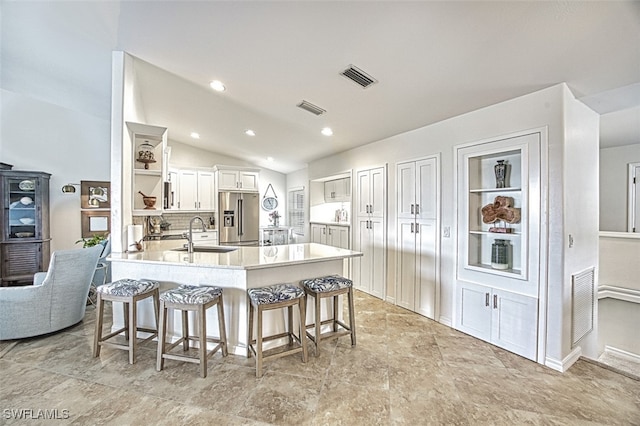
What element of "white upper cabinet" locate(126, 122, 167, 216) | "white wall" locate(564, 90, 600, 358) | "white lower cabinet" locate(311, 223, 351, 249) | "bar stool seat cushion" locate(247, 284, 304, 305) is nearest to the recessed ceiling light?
"white upper cabinet" locate(126, 122, 167, 216)

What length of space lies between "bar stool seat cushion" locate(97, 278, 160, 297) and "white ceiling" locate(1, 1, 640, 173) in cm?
219

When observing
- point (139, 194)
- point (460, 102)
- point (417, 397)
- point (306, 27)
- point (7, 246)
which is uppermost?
point (306, 27)

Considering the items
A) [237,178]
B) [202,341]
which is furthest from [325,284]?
[237,178]

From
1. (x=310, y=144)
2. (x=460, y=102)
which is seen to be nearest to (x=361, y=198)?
(x=310, y=144)

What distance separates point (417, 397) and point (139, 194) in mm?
3560

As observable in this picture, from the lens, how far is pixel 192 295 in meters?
2.29

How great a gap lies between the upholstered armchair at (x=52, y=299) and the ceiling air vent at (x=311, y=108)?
2848 mm

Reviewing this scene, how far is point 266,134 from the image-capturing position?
15.7 feet

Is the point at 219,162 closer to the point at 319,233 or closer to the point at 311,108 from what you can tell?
the point at 319,233

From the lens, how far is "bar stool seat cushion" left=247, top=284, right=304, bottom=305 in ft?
7.50

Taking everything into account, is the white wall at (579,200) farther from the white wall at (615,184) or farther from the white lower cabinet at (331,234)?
the white lower cabinet at (331,234)

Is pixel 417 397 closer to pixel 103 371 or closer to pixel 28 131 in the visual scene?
pixel 103 371

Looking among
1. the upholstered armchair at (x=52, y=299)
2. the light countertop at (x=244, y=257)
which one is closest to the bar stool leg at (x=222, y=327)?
the light countertop at (x=244, y=257)

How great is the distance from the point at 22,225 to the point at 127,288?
397 cm
